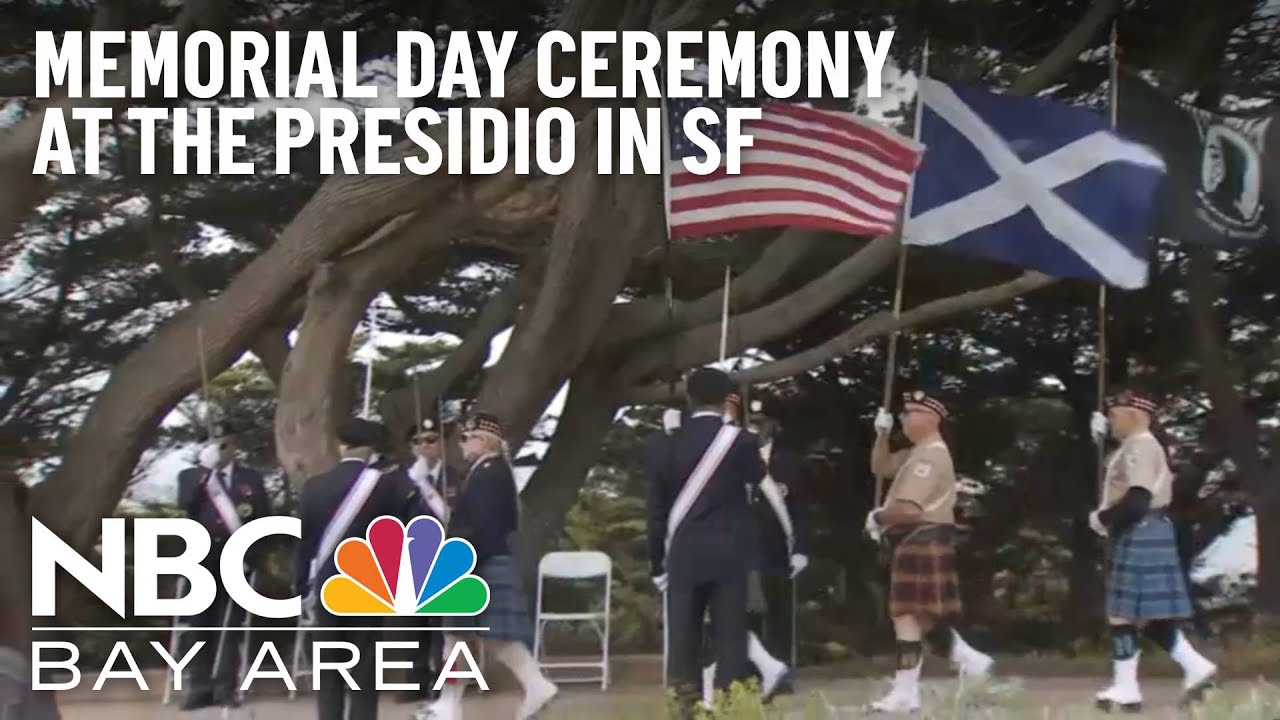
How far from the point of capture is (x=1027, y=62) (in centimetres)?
963

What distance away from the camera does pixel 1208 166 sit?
867 cm

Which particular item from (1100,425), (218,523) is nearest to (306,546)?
(218,523)

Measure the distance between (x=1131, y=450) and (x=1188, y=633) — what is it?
37.5 inches

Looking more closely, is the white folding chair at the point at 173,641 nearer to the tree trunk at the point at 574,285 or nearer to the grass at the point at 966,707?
the tree trunk at the point at 574,285

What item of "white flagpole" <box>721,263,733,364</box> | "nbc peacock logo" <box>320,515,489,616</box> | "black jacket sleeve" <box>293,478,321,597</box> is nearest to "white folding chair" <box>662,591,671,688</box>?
"nbc peacock logo" <box>320,515,489,616</box>

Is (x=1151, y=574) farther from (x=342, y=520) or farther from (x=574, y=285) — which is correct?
(x=342, y=520)

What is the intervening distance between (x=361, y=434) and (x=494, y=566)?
826 millimetres

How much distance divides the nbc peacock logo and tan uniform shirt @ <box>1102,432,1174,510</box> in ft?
9.02

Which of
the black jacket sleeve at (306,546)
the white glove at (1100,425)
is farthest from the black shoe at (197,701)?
the white glove at (1100,425)

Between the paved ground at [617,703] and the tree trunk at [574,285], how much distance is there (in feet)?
4.59

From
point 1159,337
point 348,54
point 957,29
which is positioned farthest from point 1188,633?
point 348,54

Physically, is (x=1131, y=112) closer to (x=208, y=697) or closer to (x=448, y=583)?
(x=448, y=583)

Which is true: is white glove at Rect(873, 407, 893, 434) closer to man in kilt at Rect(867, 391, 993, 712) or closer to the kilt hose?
man in kilt at Rect(867, 391, 993, 712)

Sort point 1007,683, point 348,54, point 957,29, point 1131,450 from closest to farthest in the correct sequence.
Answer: point 1007,683 < point 1131,450 < point 348,54 < point 957,29
